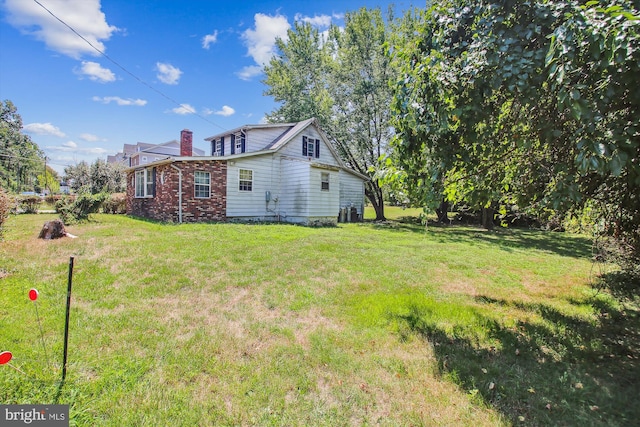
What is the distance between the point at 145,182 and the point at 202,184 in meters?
4.61

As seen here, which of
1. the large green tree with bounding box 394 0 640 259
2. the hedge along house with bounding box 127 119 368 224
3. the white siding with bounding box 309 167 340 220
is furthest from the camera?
the white siding with bounding box 309 167 340 220

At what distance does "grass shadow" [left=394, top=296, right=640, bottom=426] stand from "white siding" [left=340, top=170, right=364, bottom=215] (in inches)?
590

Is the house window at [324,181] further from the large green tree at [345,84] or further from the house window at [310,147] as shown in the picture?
the large green tree at [345,84]

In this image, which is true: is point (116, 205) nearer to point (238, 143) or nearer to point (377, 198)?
point (238, 143)

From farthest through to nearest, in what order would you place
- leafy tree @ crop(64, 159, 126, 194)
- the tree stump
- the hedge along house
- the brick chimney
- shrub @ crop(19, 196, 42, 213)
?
leafy tree @ crop(64, 159, 126, 194)
shrub @ crop(19, 196, 42, 213)
the brick chimney
the hedge along house
the tree stump

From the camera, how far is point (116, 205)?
62.5 feet

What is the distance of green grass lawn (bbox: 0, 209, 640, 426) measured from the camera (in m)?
2.44

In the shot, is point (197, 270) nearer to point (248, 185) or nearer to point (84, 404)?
point (84, 404)

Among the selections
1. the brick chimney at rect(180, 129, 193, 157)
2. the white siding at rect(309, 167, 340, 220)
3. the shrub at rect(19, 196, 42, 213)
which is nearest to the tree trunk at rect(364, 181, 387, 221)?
the white siding at rect(309, 167, 340, 220)

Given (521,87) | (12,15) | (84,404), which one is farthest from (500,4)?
(12,15)

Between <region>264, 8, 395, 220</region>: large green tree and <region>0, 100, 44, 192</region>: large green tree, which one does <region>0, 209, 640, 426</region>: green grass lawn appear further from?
<region>0, 100, 44, 192</region>: large green tree

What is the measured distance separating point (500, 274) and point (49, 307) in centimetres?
878

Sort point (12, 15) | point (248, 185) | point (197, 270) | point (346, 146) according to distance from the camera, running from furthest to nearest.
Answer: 1. point (346, 146)
2. point (248, 185)
3. point (12, 15)
4. point (197, 270)

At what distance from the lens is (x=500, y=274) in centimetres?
700
